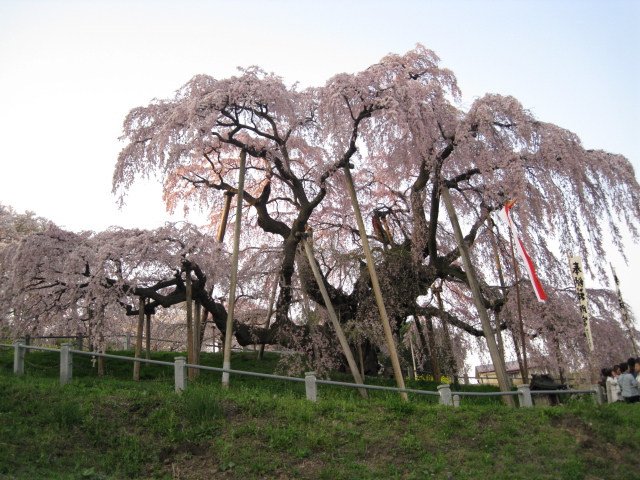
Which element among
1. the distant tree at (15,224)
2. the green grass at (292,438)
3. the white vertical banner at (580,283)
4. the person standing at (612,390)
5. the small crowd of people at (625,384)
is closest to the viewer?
the green grass at (292,438)

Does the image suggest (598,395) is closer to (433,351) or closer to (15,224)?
(433,351)

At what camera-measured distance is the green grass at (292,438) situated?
8.37m

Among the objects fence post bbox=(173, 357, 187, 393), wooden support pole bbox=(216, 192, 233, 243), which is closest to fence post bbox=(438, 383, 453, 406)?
fence post bbox=(173, 357, 187, 393)

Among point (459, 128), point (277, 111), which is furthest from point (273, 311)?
point (459, 128)

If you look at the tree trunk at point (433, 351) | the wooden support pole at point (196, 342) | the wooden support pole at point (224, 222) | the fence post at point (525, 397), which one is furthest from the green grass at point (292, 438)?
the wooden support pole at point (224, 222)

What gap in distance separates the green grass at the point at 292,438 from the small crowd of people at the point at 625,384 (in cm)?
97

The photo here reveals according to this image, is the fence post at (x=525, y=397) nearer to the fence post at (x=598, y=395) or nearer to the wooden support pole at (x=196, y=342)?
the fence post at (x=598, y=395)

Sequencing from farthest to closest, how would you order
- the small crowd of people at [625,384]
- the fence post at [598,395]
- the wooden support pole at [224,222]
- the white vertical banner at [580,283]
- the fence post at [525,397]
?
the wooden support pole at [224,222] < the white vertical banner at [580,283] < the small crowd of people at [625,384] < the fence post at [525,397] < the fence post at [598,395]

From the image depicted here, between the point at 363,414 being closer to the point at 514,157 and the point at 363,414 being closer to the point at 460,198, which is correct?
the point at 514,157

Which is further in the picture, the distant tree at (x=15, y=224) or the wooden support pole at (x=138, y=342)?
the distant tree at (x=15, y=224)

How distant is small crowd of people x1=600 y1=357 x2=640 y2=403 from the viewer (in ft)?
36.4

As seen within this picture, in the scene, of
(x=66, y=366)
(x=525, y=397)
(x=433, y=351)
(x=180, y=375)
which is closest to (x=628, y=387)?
(x=525, y=397)

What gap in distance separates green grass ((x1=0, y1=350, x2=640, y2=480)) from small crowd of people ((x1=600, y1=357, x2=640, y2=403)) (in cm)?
97

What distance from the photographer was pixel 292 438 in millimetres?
9430
